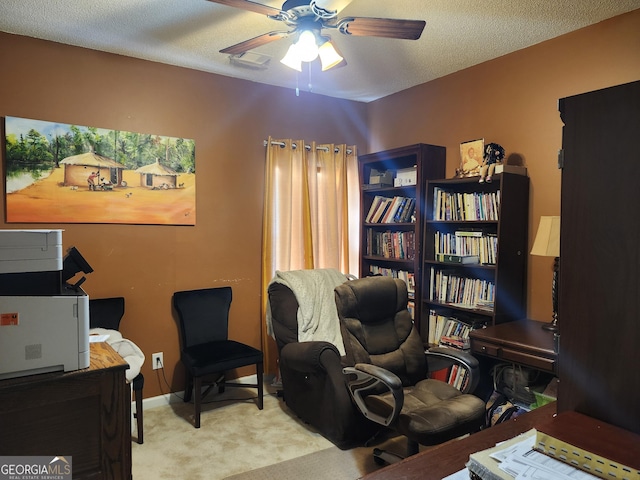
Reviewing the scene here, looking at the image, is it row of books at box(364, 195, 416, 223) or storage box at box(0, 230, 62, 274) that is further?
row of books at box(364, 195, 416, 223)

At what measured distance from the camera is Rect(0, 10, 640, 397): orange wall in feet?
9.22

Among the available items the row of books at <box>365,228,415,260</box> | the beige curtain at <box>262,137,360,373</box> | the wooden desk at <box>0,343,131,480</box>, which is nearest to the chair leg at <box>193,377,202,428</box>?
the beige curtain at <box>262,137,360,373</box>

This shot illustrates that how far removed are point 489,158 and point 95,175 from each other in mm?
2748

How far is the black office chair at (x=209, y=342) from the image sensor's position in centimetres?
299

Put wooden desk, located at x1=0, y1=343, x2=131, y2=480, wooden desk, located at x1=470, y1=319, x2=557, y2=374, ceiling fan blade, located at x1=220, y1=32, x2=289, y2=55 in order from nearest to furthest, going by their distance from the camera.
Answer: wooden desk, located at x1=0, y1=343, x2=131, y2=480 < ceiling fan blade, located at x1=220, y1=32, x2=289, y2=55 < wooden desk, located at x1=470, y1=319, x2=557, y2=374

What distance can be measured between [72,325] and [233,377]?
230 cm

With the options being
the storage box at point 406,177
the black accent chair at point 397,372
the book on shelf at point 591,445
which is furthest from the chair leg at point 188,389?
the book on shelf at point 591,445

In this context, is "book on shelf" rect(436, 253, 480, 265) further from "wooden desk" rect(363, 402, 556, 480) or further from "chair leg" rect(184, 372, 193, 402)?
"chair leg" rect(184, 372, 193, 402)

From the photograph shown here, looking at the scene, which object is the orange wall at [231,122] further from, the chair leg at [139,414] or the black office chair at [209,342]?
the chair leg at [139,414]

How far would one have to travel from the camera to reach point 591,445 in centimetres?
99

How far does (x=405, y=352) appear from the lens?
2.73 meters

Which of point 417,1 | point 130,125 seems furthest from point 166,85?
point 417,1

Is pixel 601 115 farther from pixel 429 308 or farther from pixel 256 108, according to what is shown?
pixel 256 108

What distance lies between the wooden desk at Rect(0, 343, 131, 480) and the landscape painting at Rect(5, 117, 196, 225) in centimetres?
172
